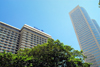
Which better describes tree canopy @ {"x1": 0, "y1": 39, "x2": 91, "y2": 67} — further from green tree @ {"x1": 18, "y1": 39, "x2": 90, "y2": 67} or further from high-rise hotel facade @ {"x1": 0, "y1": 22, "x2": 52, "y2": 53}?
high-rise hotel facade @ {"x1": 0, "y1": 22, "x2": 52, "y2": 53}

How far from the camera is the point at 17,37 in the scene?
71.7 metres

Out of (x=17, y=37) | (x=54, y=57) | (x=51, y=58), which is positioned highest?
(x=17, y=37)

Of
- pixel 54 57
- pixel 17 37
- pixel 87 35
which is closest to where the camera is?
pixel 54 57

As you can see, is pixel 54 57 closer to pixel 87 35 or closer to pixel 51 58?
pixel 51 58

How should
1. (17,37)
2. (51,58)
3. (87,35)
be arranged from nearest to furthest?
(51,58) < (17,37) < (87,35)

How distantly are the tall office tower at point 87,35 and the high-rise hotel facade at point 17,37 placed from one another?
66.1 meters

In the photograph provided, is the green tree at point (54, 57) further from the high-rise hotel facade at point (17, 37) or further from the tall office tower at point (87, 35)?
the tall office tower at point (87, 35)

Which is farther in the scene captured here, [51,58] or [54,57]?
[54,57]

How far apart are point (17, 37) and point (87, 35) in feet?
311

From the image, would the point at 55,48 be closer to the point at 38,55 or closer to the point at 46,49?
the point at 46,49

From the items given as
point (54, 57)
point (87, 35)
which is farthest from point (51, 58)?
point (87, 35)

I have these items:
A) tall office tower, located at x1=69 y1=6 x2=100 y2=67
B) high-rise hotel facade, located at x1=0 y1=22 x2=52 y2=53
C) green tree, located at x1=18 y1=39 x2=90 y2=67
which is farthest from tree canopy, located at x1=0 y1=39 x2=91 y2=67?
tall office tower, located at x1=69 y1=6 x2=100 y2=67

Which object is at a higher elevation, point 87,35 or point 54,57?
point 87,35

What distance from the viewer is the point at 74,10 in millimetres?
153750
